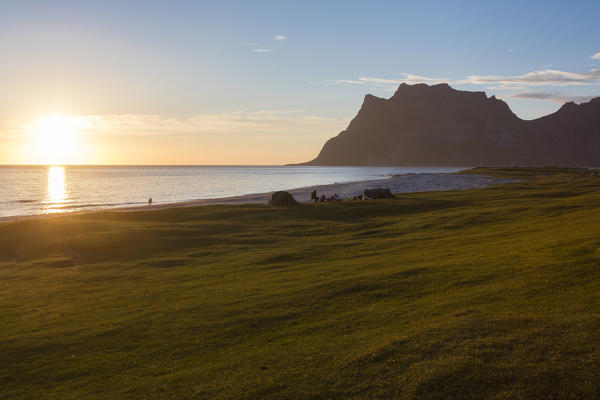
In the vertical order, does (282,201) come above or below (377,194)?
below

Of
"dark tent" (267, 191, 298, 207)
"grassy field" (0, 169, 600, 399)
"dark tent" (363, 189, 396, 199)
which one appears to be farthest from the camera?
"dark tent" (363, 189, 396, 199)

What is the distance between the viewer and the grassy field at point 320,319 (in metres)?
11.4

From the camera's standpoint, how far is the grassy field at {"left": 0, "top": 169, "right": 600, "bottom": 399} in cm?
1136

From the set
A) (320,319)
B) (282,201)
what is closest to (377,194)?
(282,201)

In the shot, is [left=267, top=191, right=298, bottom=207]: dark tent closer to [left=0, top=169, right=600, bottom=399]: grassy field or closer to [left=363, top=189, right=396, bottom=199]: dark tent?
[left=363, top=189, right=396, bottom=199]: dark tent

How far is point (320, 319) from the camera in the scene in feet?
53.5

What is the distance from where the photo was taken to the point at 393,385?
10945 mm

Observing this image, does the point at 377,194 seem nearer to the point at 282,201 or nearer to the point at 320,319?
the point at 282,201

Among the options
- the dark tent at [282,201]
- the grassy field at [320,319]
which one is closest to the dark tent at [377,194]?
the dark tent at [282,201]

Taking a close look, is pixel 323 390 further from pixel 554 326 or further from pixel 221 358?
pixel 554 326

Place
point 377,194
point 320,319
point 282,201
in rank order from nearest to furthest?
point 320,319 < point 282,201 < point 377,194

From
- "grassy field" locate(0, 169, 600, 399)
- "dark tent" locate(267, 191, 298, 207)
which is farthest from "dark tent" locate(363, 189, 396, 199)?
"grassy field" locate(0, 169, 600, 399)

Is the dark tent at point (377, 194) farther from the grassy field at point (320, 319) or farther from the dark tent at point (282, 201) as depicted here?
the grassy field at point (320, 319)

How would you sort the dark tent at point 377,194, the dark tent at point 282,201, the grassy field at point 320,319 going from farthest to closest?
the dark tent at point 377,194
the dark tent at point 282,201
the grassy field at point 320,319
